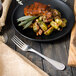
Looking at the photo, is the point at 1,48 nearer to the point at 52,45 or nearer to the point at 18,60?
the point at 18,60

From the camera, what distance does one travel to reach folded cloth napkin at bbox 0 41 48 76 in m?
1.27

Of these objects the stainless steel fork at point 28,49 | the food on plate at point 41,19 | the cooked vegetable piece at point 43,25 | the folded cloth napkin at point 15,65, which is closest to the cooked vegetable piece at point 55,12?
Answer: the food on plate at point 41,19

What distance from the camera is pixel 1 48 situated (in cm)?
140

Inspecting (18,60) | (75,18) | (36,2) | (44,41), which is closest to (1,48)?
(18,60)

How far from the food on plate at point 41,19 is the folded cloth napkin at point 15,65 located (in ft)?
0.86

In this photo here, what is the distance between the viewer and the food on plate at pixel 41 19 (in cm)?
148

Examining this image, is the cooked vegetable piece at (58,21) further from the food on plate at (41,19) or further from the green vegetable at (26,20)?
the green vegetable at (26,20)

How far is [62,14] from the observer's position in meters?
Answer: 1.62

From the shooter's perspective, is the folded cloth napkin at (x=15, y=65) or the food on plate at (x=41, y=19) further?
the food on plate at (x=41, y=19)

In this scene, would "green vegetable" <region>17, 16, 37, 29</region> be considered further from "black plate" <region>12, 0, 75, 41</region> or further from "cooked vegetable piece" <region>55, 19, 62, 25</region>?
"cooked vegetable piece" <region>55, 19, 62, 25</region>

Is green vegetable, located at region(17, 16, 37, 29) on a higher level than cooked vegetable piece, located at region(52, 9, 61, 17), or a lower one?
lower

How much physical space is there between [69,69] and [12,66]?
427mm

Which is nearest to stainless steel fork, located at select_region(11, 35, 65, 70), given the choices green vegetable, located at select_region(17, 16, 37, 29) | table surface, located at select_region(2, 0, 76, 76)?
table surface, located at select_region(2, 0, 76, 76)

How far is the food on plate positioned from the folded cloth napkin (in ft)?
0.86
